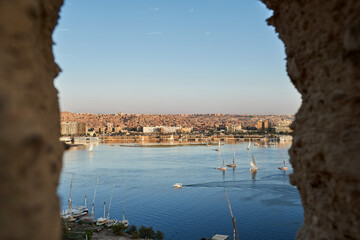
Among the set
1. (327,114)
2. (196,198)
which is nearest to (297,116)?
(327,114)

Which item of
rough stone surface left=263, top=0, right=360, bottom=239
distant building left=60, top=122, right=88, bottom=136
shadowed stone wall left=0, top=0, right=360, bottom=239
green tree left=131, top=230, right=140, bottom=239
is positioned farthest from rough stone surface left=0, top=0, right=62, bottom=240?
distant building left=60, top=122, right=88, bottom=136

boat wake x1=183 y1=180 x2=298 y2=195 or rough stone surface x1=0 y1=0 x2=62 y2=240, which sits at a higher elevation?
rough stone surface x1=0 y1=0 x2=62 y2=240

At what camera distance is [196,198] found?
28828 millimetres

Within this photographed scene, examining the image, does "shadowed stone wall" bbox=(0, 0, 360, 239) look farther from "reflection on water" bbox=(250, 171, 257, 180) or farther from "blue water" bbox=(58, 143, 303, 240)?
"reflection on water" bbox=(250, 171, 257, 180)

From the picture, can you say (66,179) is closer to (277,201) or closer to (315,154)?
(277,201)

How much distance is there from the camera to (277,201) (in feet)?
87.0

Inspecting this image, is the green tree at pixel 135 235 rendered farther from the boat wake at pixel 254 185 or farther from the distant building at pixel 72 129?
the distant building at pixel 72 129

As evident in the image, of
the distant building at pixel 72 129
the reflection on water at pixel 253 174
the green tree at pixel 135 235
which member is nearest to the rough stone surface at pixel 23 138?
the green tree at pixel 135 235

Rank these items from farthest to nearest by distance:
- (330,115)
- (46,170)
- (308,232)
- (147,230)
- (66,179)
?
(66,179) → (147,230) → (308,232) → (330,115) → (46,170)

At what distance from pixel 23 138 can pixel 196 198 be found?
93.1ft

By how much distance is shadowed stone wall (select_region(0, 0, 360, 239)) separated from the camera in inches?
56.3

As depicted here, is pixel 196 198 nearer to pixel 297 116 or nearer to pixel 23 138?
pixel 297 116

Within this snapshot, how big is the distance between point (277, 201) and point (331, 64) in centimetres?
2559

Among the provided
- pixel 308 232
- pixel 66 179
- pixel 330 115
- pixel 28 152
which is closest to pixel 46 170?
pixel 28 152
